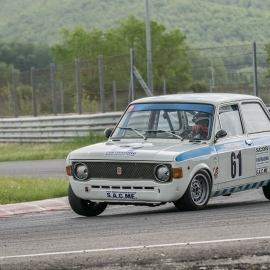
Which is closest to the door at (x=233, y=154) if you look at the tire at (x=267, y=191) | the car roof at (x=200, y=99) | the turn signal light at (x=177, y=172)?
the car roof at (x=200, y=99)

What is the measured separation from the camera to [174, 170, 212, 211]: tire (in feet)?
38.1

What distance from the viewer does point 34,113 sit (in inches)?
1291

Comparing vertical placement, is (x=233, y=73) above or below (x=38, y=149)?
above

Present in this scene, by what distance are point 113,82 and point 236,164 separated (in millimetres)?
15438

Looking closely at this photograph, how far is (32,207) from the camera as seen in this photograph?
46.6 feet

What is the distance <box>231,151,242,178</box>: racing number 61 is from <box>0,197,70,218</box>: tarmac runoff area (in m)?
3.08

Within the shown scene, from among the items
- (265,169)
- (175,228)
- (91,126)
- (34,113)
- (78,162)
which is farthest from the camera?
(34,113)

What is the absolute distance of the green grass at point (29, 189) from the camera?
49.3ft

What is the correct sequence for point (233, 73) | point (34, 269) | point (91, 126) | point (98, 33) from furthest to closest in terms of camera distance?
1. point (98, 33)
2. point (91, 126)
3. point (233, 73)
4. point (34, 269)

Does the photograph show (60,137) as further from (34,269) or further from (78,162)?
(34,269)

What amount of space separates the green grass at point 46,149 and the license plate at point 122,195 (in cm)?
1421

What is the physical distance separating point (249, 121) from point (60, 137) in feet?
57.5

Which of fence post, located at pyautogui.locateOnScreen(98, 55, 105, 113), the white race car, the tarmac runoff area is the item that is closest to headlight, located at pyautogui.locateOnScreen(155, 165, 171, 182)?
the white race car

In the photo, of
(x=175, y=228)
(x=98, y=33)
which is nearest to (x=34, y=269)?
(x=175, y=228)
